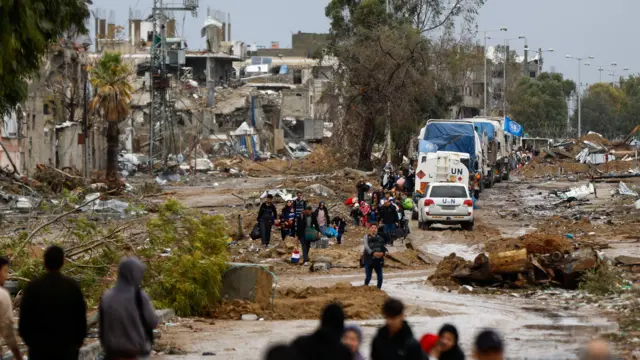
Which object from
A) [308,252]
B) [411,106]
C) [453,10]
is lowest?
[308,252]

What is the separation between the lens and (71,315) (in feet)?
30.7

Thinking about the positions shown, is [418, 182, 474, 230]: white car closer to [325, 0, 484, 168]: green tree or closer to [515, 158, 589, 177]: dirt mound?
[325, 0, 484, 168]: green tree

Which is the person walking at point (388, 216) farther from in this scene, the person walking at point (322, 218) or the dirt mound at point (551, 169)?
the dirt mound at point (551, 169)

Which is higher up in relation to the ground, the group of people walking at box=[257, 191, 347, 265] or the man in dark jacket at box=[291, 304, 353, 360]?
the man in dark jacket at box=[291, 304, 353, 360]

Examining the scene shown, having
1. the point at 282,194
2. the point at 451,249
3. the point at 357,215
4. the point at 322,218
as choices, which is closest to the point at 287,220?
the point at 322,218

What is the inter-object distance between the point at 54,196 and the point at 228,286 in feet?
89.2

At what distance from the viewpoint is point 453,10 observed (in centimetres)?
7769

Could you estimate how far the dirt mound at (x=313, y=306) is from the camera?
18.2 metres

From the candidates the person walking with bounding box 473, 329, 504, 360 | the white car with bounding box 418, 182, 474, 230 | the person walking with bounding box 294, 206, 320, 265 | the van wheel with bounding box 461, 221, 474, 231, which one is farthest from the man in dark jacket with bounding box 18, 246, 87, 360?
the van wheel with bounding box 461, 221, 474, 231

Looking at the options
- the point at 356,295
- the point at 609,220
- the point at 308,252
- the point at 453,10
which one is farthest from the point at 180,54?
the point at 356,295

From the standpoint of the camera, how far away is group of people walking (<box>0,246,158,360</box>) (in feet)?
30.3

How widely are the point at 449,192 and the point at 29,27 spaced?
20.2 meters

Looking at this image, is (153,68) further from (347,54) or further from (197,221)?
(197,221)

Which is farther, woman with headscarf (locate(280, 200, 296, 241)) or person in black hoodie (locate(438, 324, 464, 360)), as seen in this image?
woman with headscarf (locate(280, 200, 296, 241))
